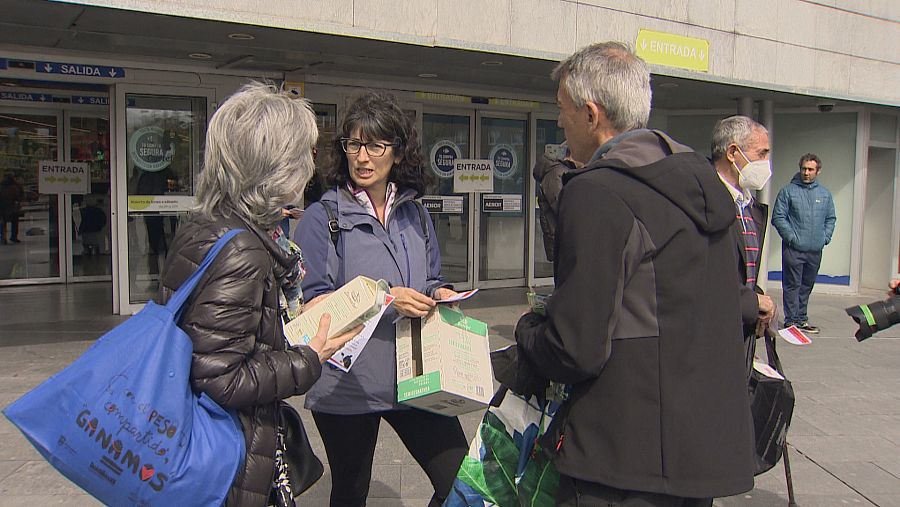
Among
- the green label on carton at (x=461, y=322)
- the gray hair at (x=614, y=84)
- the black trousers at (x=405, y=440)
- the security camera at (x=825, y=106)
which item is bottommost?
the black trousers at (x=405, y=440)

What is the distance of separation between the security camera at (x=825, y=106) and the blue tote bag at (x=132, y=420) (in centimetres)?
1173

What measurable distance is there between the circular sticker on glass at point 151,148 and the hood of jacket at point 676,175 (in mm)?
7916

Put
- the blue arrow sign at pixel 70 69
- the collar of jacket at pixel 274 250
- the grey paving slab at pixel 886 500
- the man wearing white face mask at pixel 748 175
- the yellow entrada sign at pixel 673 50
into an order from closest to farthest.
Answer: the collar of jacket at pixel 274 250 < the man wearing white face mask at pixel 748 175 < the grey paving slab at pixel 886 500 < the blue arrow sign at pixel 70 69 < the yellow entrada sign at pixel 673 50

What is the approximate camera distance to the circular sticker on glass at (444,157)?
35.8ft

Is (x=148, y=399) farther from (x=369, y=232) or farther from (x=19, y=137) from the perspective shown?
Result: (x=19, y=137)

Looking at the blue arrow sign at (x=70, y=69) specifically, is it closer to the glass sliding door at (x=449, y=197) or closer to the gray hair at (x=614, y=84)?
the glass sliding door at (x=449, y=197)

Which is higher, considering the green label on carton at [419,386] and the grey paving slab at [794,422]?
the green label on carton at [419,386]

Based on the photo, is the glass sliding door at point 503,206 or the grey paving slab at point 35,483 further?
the glass sliding door at point 503,206

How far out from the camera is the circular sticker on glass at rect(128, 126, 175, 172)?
29.1 ft

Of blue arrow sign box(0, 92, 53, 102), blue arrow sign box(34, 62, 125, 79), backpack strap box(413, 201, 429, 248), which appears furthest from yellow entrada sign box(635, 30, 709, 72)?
blue arrow sign box(0, 92, 53, 102)

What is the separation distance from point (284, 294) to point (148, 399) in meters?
0.63

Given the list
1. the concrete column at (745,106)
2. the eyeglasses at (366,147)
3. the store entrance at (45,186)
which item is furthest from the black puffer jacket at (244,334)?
the store entrance at (45,186)

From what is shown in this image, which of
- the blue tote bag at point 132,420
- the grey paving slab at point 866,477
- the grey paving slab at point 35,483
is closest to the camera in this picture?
the blue tote bag at point 132,420

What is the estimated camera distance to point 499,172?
1149 cm
